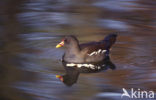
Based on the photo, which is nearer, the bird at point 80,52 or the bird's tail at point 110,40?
the bird at point 80,52

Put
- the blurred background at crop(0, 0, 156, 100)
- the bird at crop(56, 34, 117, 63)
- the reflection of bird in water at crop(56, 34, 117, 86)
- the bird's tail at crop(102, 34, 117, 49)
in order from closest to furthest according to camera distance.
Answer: the blurred background at crop(0, 0, 156, 100)
the reflection of bird in water at crop(56, 34, 117, 86)
the bird at crop(56, 34, 117, 63)
the bird's tail at crop(102, 34, 117, 49)

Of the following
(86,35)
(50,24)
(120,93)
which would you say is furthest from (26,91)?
(50,24)

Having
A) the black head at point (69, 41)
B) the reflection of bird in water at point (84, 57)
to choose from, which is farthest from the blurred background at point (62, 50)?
the black head at point (69, 41)

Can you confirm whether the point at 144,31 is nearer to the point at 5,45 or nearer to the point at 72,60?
the point at 72,60

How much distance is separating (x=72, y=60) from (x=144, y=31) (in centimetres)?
262

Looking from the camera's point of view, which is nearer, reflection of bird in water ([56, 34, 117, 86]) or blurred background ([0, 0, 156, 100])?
blurred background ([0, 0, 156, 100])

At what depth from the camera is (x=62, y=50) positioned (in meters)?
9.63

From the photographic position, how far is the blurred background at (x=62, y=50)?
750cm

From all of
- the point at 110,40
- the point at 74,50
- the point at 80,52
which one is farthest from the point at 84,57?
the point at 110,40

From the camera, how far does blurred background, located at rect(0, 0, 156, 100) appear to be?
7.50 m

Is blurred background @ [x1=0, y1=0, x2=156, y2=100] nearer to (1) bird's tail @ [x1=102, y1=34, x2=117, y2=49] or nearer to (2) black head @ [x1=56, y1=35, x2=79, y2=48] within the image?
(1) bird's tail @ [x1=102, y1=34, x2=117, y2=49]

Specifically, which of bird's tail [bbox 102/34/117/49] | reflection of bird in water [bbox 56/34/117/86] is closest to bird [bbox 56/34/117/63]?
reflection of bird in water [bbox 56/34/117/86]

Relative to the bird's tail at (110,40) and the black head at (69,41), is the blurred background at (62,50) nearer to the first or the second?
the bird's tail at (110,40)

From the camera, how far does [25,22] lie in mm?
11492
